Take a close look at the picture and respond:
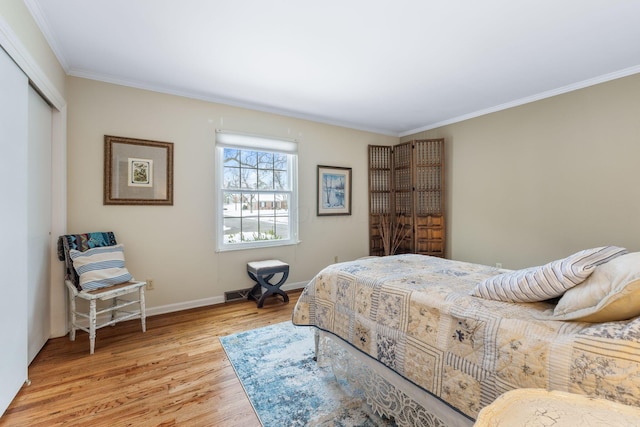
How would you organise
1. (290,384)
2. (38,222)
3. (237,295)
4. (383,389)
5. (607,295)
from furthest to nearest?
(237,295) → (38,222) → (290,384) → (383,389) → (607,295)

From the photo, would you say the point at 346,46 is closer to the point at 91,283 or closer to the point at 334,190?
the point at 334,190

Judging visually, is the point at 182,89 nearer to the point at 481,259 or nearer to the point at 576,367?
the point at 576,367

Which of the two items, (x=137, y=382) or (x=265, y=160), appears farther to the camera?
(x=265, y=160)

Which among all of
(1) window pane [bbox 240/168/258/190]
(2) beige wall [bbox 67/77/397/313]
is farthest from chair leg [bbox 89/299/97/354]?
(1) window pane [bbox 240/168/258/190]

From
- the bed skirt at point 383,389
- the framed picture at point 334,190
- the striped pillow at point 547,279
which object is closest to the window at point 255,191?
the framed picture at point 334,190

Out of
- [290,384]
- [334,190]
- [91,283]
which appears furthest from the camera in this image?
[334,190]

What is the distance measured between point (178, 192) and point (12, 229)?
5.24 feet

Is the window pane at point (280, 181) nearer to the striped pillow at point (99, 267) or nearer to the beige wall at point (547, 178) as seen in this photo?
the striped pillow at point (99, 267)

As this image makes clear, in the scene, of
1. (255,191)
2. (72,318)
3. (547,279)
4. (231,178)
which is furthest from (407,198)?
(72,318)

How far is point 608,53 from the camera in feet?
8.04

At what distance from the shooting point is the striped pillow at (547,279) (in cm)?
122

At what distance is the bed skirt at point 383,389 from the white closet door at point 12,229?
1.84m

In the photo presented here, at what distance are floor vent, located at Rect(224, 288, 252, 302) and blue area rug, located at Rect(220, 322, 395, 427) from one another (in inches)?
37.8

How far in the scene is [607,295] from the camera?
1.02 metres
